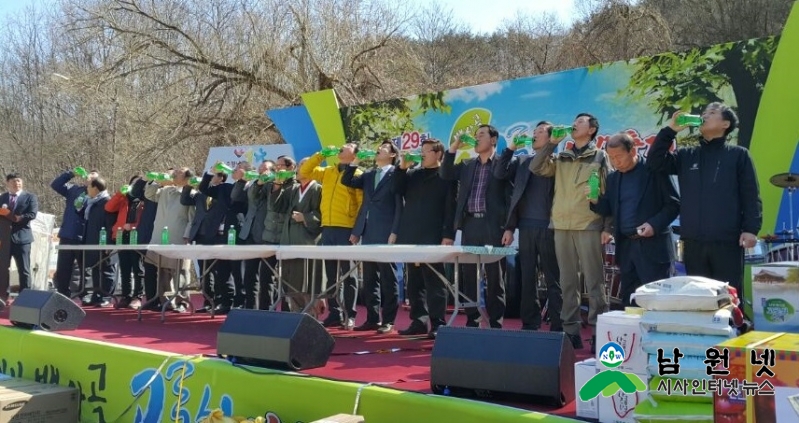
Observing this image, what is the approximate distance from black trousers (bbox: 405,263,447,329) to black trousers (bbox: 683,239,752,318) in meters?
1.79

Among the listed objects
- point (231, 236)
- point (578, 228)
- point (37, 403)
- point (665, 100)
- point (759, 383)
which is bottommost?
point (37, 403)

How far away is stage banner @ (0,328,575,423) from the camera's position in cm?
280

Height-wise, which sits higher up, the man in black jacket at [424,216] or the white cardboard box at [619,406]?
the man in black jacket at [424,216]

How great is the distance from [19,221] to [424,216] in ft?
15.3

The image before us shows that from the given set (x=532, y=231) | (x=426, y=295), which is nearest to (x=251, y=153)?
(x=426, y=295)

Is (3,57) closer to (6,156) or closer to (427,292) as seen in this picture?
(6,156)

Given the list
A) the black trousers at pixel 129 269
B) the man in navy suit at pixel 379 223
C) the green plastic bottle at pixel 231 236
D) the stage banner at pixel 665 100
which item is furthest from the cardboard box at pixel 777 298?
the black trousers at pixel 129 269

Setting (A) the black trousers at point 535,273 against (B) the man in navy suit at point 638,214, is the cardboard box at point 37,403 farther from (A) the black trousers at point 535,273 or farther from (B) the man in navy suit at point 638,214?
(B) the man in navy suit at point 638,214

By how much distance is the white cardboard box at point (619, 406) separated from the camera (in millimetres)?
2447

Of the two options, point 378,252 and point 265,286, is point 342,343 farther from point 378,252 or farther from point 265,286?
point 265,286

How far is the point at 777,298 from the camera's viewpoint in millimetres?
3156

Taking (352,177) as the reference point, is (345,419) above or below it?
below

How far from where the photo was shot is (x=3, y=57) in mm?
19156

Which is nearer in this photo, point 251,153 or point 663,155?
point 663,155
